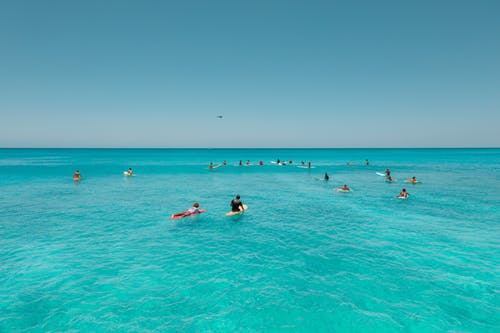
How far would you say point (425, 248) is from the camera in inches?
648

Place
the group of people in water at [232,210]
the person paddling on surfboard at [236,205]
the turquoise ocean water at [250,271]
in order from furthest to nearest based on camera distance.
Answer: the person paddling on surfboard at [236,205], the group of people in water at [232,210], the turquoise ocean water at [250,271]

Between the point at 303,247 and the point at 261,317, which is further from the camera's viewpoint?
the point at 303,247

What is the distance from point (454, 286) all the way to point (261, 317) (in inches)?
380

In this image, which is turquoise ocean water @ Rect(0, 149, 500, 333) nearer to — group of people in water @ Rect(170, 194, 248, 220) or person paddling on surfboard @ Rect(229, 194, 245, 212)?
group of people in water @ Rect(170, 194, 248, 220)

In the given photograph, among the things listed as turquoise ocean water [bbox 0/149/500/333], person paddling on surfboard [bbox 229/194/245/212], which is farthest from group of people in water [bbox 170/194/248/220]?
turquoise ocean water [bbox 0/149/500/333]

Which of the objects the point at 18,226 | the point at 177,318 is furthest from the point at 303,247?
the point at 18,226

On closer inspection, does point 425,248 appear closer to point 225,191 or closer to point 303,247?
point 303,247

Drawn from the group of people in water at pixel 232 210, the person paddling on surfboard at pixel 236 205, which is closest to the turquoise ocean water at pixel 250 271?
the group of people in water at pixel 232 210

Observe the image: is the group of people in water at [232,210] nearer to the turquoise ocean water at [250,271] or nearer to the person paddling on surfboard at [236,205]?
the person paddling on surfboard at [236,205]

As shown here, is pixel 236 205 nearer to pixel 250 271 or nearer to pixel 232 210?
pixel 232 210

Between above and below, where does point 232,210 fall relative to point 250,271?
above

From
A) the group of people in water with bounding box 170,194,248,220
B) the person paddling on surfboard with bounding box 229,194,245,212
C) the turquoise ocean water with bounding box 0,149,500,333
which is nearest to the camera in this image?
the turquoise ocean water with bounding box 0,149,500,333

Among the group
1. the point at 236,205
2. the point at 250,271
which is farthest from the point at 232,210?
the point at 250,271

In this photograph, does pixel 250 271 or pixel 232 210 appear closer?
pixel 250 271
